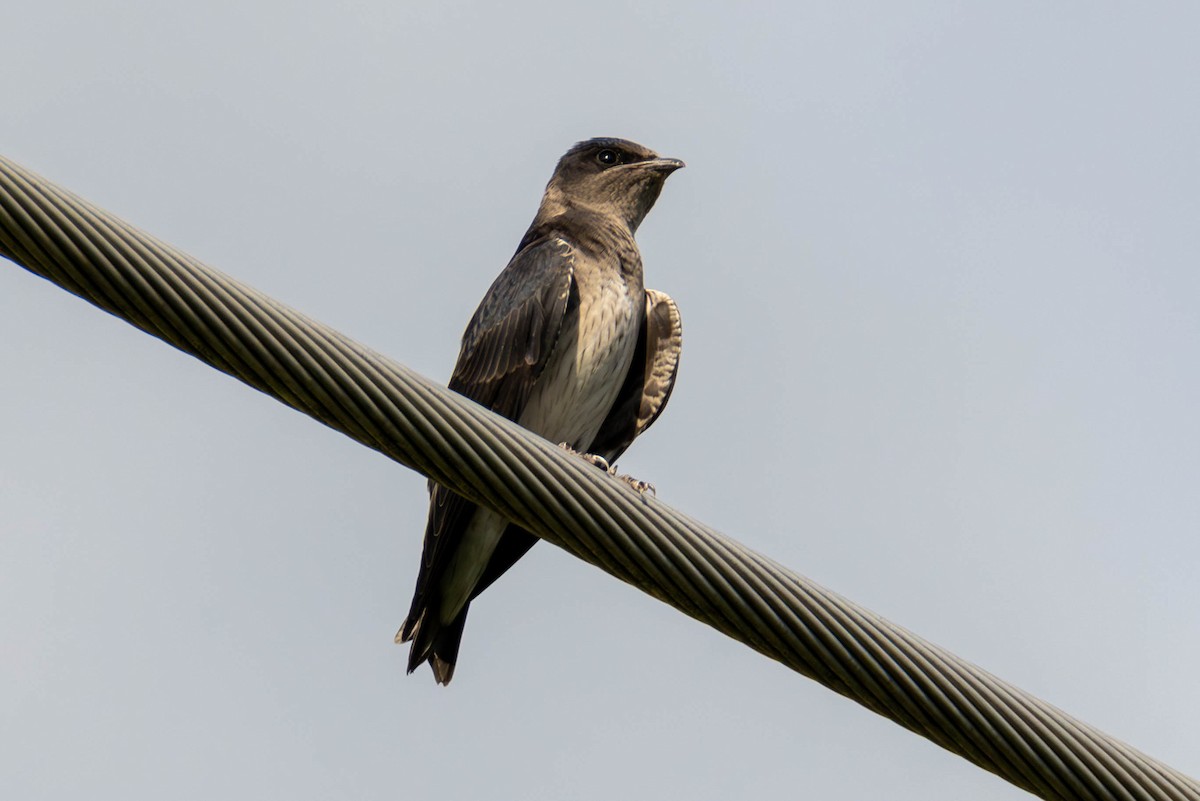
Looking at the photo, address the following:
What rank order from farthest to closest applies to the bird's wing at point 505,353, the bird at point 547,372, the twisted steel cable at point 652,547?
1. the bird at point 547,372
2. the bird's wing at point 505,353
3. the twisted steel cable at point 652,547

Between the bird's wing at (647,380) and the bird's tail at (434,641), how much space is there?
133 cm

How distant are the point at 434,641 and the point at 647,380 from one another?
1.87 m

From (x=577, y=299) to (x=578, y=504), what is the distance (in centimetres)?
461

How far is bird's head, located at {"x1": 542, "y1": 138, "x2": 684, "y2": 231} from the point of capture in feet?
32.4

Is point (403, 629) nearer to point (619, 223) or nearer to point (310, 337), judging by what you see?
point (619, 223)

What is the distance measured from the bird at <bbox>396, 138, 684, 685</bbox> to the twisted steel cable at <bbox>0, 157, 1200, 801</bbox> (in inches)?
152

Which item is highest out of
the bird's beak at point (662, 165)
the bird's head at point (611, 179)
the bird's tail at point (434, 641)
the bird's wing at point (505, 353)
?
the bird's beak at point (662, 165)

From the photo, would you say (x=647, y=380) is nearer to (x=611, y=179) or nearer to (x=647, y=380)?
(x=647, y=380)

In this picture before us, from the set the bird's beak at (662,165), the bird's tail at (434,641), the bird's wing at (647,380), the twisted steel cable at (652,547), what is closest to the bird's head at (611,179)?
the bird's beak at (662,165)

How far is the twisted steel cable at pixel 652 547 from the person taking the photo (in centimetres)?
363

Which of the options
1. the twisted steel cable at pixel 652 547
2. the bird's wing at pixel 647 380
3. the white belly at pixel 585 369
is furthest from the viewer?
the bird's wing at pixel 647 380

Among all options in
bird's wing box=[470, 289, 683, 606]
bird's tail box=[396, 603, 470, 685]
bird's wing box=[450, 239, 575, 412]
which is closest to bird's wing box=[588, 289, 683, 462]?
bird's wing box=[470, 289, 683, 606]

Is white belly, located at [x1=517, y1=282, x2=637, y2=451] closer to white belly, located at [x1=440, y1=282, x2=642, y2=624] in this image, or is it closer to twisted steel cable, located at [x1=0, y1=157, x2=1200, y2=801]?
white belly, located at [x1=440, y1=282, x2=642, y2=624]

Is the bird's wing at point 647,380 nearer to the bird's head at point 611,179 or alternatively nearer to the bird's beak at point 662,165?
the bird's head at point 611,179
